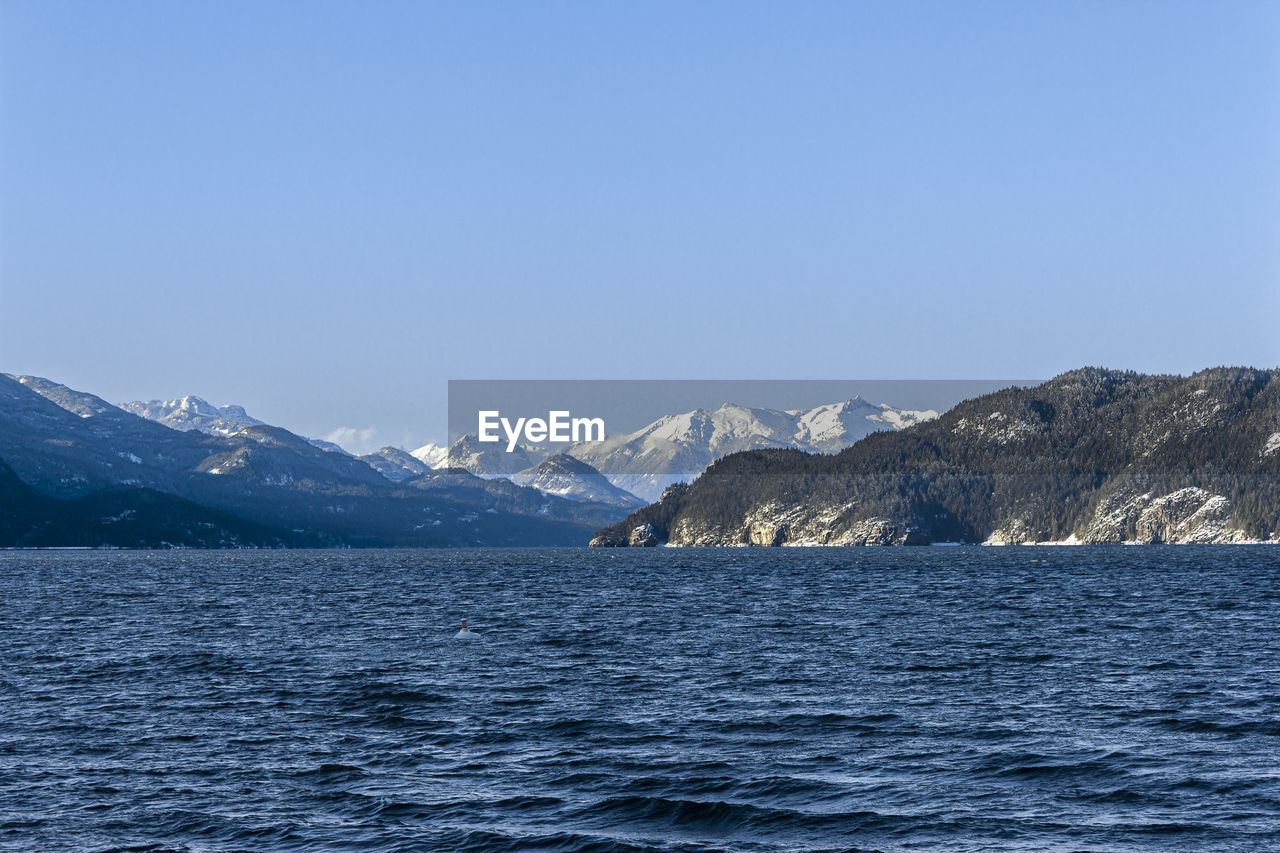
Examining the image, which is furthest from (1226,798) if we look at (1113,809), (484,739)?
(484,739)

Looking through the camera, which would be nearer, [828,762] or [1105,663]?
[828,762]

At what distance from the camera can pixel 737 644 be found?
8594 centimetres

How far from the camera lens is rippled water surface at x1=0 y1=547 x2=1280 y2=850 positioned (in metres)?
35.3

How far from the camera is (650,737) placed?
161 feet

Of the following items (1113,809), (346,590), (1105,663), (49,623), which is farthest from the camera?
(346,590)

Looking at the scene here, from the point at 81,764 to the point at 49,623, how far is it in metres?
72.3

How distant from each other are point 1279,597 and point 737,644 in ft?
239

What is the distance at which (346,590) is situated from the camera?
177375 mm

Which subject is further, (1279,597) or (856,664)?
(1279,597)

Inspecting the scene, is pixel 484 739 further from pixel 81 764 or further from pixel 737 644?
pixel 737 644

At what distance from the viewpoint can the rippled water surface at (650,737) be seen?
3534cm

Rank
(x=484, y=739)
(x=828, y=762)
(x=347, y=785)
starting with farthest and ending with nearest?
1. (x=484, y=739)
2. (x=828, y=762)
3. (x=347, y=785)

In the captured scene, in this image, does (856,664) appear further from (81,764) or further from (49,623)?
(49,623)

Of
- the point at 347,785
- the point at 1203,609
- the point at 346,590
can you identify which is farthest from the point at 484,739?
the point at 346,590
